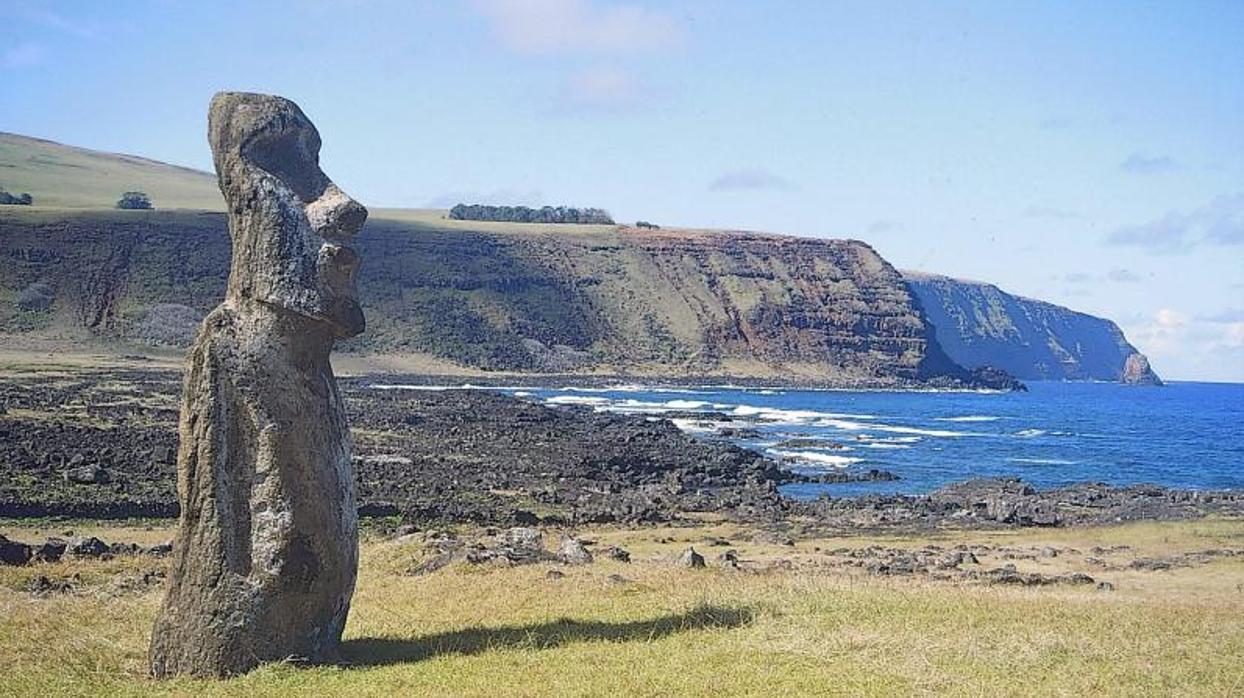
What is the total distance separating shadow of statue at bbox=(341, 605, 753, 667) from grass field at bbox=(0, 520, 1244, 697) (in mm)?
35

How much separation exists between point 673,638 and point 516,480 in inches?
1143

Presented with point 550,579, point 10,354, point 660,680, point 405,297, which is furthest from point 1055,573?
point 405,297

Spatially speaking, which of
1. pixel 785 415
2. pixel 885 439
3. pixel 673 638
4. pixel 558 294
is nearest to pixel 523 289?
pixel 558 294

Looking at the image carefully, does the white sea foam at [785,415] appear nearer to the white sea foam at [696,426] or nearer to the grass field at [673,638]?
the white sea foam at [696,426]

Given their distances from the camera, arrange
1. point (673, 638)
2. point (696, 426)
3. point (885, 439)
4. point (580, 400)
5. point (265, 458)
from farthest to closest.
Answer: point (580, 400)
point (696, 426)
point (885, 439)
point (673, 638)
point (265, 458)

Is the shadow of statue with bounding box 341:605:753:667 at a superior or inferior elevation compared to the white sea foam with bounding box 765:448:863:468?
superior

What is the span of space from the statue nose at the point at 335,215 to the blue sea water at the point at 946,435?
34.3 meters

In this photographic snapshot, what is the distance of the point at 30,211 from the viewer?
117 m

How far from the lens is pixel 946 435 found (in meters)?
76.7

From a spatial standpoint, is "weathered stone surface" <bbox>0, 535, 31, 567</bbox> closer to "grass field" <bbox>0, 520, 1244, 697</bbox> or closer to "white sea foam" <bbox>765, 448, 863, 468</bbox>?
"grass field" <bbox>0, 520, 1244, 697</bbox>

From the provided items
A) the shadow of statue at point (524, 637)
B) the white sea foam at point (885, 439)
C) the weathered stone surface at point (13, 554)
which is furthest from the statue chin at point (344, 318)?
the white sea foam at point (885, 439)

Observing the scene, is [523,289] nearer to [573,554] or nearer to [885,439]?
[885,439]

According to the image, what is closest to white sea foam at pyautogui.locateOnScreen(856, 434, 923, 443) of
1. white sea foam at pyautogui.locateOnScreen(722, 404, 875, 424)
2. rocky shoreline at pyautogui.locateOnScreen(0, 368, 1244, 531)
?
white sea foam at pyautogui.locateOnScreen(722, 404, 875, 424)

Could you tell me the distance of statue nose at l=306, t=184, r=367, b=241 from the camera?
1120 centimetres
